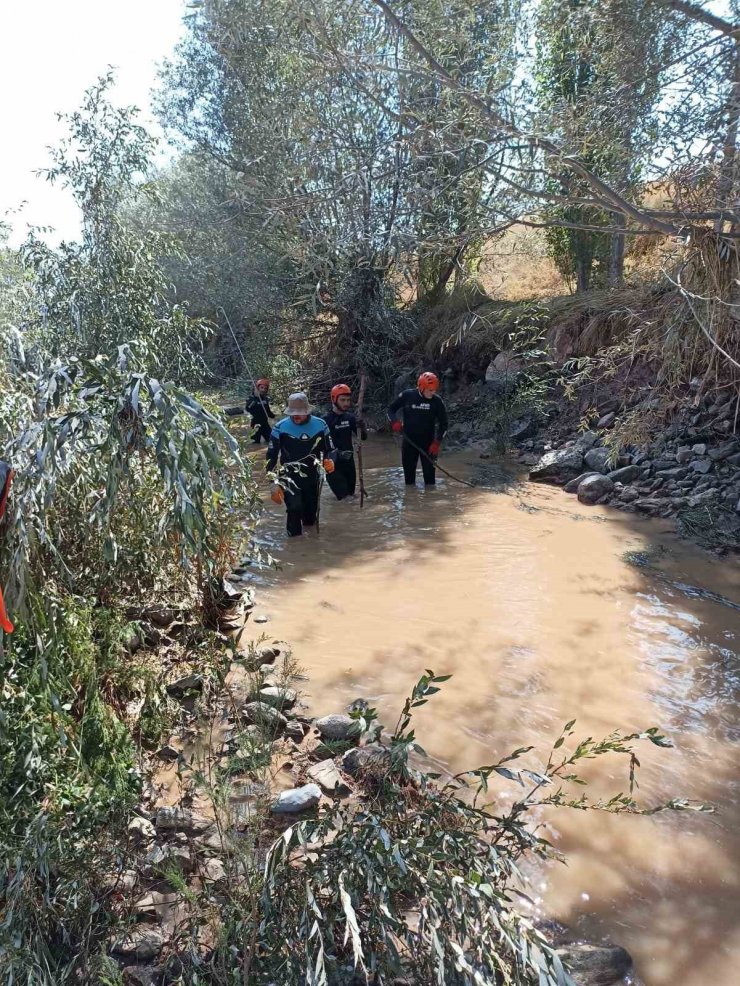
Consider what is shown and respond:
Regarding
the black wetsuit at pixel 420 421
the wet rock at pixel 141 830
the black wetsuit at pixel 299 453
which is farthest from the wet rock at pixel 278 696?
the black wetsuit at pixel 420 421

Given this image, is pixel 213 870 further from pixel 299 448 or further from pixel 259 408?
pixel 259 408

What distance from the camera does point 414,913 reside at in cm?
254

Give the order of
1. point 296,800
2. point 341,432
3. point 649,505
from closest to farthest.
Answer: point 296,800 → point 649,505 → point 341,432

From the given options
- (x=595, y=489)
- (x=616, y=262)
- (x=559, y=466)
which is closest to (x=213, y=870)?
(x=595, y=489)

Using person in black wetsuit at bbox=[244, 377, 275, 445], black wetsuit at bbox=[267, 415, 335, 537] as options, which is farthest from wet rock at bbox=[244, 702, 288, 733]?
person in black wetsuit at bbox=[244, 377, 275, 445]

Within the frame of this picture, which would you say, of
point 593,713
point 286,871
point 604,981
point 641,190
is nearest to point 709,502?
point 641,190

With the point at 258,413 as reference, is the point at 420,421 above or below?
below

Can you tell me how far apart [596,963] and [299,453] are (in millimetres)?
5647

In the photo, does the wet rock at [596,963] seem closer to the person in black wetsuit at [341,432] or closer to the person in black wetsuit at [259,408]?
the person in black wetsuit at [341,432]

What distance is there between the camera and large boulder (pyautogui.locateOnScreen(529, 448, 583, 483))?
954 centimetres

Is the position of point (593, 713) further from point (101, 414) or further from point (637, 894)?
point (101, 414)

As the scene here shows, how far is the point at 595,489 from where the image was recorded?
8.59 metres

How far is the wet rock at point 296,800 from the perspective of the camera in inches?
121

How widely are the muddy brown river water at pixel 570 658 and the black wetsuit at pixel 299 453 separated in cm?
35
